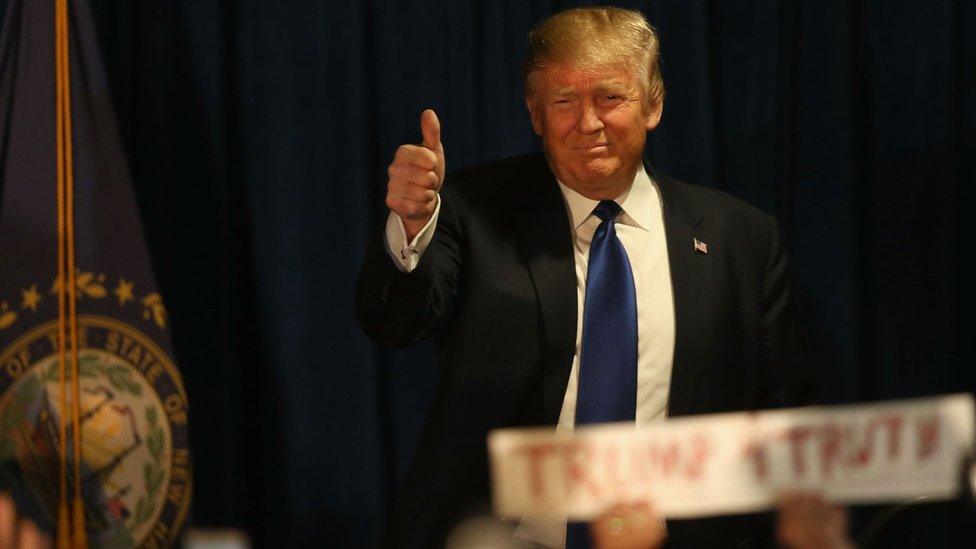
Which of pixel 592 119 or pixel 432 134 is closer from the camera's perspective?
pixel 432 134

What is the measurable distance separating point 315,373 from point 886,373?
1.30 metres

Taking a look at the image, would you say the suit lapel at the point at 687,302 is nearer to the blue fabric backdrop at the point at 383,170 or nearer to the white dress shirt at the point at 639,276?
the white dress shirt at the point at 639,276

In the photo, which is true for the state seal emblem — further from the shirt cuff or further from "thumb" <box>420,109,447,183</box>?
"thumb" <box>420,109,447,183</box>

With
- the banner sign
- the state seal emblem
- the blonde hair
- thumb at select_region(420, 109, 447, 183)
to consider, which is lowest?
the state seal emblem

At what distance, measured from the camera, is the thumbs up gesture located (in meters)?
1.66

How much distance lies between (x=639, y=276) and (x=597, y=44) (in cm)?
39

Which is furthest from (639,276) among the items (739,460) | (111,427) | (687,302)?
(111,427)

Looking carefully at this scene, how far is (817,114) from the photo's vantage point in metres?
2.63

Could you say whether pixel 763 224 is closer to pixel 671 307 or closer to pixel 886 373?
pixel 671 307

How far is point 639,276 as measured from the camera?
1949 mm

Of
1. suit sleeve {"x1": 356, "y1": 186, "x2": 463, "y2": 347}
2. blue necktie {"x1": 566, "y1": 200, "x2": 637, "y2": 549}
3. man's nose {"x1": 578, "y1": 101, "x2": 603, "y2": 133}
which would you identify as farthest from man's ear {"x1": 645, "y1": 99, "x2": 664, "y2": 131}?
suit sleeve {"x1": 356, "y1": 186, "x2": 463, "y2": 347}

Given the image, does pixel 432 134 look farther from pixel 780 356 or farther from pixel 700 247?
pixel 780 356

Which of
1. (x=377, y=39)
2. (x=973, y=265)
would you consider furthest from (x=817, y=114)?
(x=377, y=39)

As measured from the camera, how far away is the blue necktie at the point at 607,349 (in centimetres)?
185
